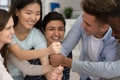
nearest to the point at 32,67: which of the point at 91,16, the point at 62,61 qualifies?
the point at 62,61

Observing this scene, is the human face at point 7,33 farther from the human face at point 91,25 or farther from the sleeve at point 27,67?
the human face at point 91,25

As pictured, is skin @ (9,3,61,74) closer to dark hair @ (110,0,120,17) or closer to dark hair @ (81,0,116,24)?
dark hair @ (81,0,116,24)

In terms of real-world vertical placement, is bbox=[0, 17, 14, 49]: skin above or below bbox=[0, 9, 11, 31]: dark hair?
below

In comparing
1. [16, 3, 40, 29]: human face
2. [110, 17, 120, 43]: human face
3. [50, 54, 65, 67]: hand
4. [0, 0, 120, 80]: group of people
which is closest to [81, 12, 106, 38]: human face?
[0, 0, 120, 80]: group of people

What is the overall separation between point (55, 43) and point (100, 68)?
0.86 ft

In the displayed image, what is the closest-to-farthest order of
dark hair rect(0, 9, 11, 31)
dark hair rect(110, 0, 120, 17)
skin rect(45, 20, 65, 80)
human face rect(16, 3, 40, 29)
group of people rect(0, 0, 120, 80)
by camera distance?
1. dark hair rect(110, 0, 120, 17)
2. group of people rect(0, 0, 120, 80)
3. dark hair rect(0, 9, 11, 31)
4. human face rect(16, 3, 40, 29)
5. skin rect(45, 20, 65, 80)

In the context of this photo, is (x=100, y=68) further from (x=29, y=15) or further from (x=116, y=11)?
(x=29, y=15)

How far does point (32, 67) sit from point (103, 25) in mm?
484

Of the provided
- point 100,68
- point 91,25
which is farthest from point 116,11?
point 100,68

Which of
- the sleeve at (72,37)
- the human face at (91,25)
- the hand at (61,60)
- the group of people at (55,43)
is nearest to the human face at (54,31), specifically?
the group of people at (55,43)

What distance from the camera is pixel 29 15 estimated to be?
1.55 metres

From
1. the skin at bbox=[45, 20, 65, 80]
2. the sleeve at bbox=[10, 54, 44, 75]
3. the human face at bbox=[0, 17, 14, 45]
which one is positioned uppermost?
the human face at bbox=[0, 17, 14, 45]

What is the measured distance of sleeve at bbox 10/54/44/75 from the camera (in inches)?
58.8

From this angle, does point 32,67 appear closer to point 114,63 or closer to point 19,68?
point 19,68
